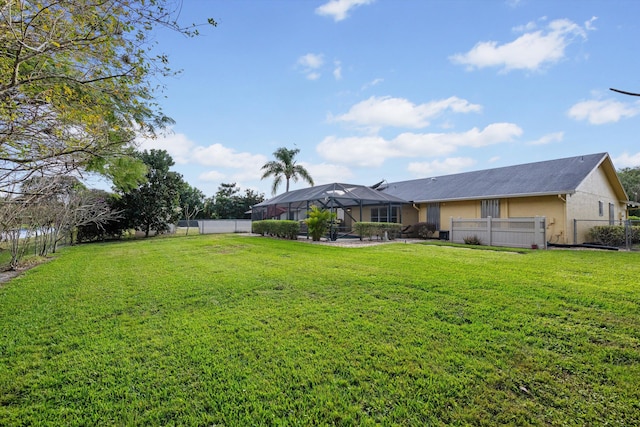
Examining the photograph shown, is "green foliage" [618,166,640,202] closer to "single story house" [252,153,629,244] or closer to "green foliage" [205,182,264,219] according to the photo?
"single story house" [252,153,629,244]

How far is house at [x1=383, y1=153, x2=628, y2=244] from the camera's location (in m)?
14.1

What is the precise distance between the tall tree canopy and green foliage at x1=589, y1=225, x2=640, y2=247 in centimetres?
1788

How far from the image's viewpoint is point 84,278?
737 cm

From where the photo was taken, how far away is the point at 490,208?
53.9 ft

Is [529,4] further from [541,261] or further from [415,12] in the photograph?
[541,261]

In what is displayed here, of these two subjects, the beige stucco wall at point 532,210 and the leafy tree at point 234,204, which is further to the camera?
the leafy tree at point 234,204

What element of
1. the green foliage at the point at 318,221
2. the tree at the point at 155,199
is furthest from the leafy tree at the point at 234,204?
the green foliage at the point at 318,221

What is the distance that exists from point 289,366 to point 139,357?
1.63 meters

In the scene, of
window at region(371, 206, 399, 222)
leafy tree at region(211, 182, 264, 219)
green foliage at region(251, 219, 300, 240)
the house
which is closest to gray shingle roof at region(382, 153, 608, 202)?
the house

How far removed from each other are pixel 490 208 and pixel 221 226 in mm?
22199

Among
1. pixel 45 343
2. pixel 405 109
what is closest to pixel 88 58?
pixel 45 343

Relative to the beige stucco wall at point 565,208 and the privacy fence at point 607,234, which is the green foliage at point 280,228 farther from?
the privacy fence at point 607,234

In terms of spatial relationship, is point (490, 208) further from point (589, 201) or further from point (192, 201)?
point (192, 201)

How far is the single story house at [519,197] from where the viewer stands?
14141 millimetres
